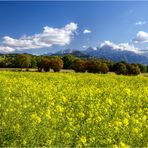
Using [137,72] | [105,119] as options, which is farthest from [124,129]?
[137,72]

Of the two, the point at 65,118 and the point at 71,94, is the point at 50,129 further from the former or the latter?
the point at 71,94

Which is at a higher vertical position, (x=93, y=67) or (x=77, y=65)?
(x=77, y=65)

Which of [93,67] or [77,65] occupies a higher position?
[77,65]

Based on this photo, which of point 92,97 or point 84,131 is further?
Result: point 92,97

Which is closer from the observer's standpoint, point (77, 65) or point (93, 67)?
point (93, 67)

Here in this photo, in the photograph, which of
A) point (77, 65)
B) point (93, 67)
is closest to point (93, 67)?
point (93, 67)

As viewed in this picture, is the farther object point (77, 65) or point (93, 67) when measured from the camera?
point (77, 65)

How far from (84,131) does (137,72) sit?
69045 mm

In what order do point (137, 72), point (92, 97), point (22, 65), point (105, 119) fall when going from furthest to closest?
1. point (22, 65)
2. point (137, 72)
3. point (92, 97)
4. point (105, 119)

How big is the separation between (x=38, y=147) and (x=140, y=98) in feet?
28.7

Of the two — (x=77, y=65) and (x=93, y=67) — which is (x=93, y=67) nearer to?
(x=93, y=67)

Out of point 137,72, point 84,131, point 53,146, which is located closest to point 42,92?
point 84,131

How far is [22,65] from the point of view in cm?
8881

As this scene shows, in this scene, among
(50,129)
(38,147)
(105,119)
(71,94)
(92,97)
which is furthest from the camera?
(71,94)
